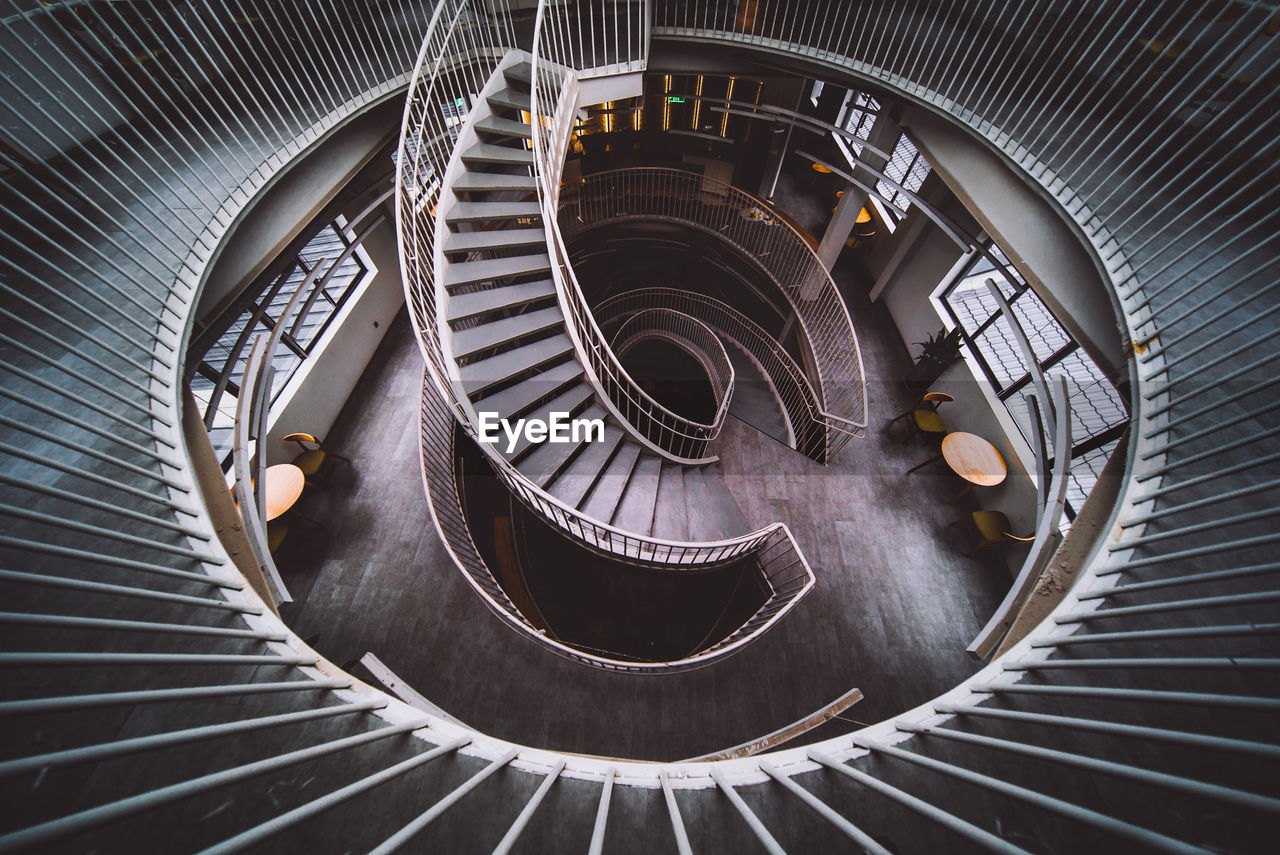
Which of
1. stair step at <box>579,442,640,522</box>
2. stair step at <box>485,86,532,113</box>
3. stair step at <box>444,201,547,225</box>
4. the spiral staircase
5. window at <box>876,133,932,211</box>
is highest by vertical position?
window at <box>876,133,932,211</box>

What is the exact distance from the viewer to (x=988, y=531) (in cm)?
616

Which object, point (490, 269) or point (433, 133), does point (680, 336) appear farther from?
point (433, 133)

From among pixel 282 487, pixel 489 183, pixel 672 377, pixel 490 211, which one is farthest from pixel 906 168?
pixel 282 487

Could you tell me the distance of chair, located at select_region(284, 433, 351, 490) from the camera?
22.4 feet

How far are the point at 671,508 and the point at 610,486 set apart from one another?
3.04 ft

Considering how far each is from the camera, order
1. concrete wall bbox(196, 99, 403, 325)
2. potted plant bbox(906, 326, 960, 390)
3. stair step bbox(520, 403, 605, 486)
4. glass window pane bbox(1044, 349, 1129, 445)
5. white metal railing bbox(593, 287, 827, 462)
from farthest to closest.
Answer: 1. white metal railing bbox(593, 287, 827, 462)
2. potted plant bbox(906, 326, 960, 390)
3. glass window pane bbox(1044, 349, 1129, 445)
4. stair step bbox(520, 403, 605, 486)
5. concrete wall bbox(196, 99, 403, 325)

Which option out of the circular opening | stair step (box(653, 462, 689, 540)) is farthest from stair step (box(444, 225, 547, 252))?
the circular opening

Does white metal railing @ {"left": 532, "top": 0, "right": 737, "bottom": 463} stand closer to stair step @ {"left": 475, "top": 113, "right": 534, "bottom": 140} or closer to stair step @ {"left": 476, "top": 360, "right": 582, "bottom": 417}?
stair step @ {"left": 476, "top": 360, "right": 582, "bottom": 417}

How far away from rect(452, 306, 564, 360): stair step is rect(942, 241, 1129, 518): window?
524 cm

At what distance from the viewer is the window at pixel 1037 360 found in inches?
228

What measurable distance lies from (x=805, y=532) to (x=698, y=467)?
177 centimetres

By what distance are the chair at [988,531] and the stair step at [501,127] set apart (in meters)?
7.78

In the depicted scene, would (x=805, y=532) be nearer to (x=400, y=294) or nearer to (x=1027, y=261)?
(x=1027, y=261)

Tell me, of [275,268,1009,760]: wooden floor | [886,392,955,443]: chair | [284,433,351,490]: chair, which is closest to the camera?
[275,268,1009,760]: wooden floor
